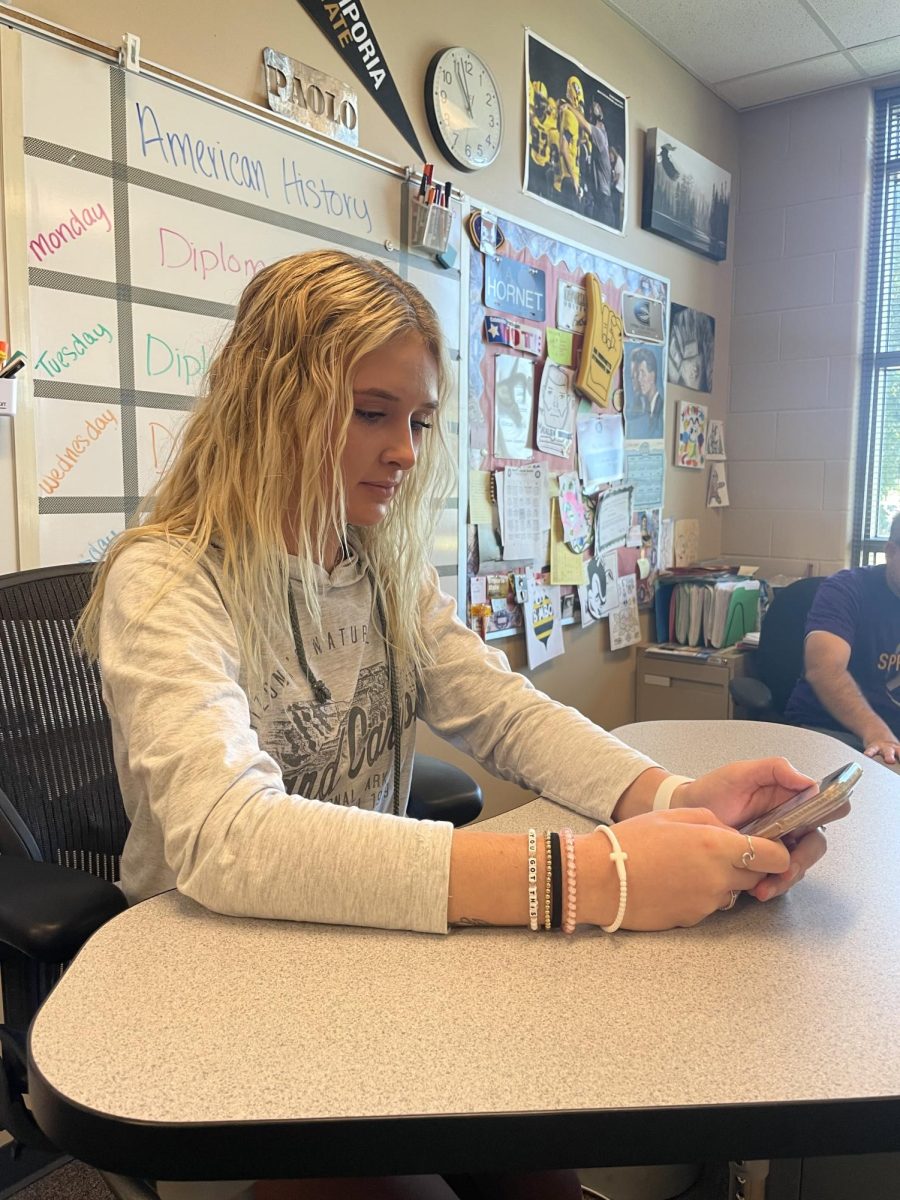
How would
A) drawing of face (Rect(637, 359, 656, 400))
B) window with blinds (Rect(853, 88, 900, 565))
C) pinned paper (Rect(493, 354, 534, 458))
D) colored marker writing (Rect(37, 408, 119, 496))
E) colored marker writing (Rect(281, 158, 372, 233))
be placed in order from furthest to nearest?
1. window with blinds (Rect(853, 88, 900, 565))
2. drawing of face (Rect(637, 359, 656, 400))
3. pinned paper (Rect(493, 354, 534, 458))
4. colored marker writing (Rect(281, 158, 372, 233))
5. colored marker writing (Rect(37, 408, 119, 496))

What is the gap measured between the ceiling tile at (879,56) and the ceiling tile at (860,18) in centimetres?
5

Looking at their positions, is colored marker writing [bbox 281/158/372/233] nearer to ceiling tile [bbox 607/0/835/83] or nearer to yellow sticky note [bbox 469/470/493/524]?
yellow sticky note [bbox 469/470/493/524]

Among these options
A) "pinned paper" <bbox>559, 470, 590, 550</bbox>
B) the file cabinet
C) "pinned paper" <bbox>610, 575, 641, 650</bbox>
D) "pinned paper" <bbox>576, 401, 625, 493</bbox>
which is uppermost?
"pinned paper" <bbox>576, 401, 625, 493</bbox>

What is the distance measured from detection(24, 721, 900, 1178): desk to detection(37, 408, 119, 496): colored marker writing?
3.10 feet

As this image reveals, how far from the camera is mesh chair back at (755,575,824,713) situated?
2629 millimetres

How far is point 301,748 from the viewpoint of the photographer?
1.00 metres

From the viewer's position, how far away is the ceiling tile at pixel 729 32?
2719mm

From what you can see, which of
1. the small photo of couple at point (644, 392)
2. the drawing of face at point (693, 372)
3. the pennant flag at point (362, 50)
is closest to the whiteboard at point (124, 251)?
the pennant flag at point (362, 50)

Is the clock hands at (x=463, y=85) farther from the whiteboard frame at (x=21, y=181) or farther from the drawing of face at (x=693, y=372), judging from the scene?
the drawing of face at (x=693, y=372)

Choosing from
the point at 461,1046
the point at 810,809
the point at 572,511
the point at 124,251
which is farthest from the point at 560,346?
the point at 461,1046

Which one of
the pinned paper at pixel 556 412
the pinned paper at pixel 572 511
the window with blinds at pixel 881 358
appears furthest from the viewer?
the window with blinds at pixel 881 358

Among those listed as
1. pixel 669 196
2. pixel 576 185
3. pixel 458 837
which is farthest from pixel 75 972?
pixel 669 196

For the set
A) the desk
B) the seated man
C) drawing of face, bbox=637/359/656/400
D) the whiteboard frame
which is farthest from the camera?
drawing of face, bbox=637/359/656/400

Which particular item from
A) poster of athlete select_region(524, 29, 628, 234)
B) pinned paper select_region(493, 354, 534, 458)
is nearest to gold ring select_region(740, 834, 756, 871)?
pinned paper select_region(493, 354, 534, 458)
